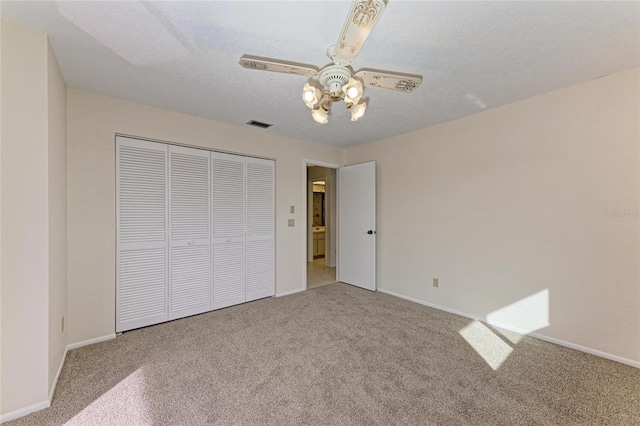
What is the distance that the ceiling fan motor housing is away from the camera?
162 centimetres

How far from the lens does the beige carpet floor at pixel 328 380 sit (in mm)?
1598

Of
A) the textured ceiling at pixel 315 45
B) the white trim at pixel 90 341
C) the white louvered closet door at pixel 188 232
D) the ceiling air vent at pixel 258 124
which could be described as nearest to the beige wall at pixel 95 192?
the white trim at pixel 90 341

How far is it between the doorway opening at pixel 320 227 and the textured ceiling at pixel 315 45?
335 cm

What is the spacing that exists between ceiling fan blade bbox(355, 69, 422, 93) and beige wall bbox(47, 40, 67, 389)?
6.79 feet

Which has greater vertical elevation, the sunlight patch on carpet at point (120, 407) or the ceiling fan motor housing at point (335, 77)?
the ceiling fan motor housing at point (335, 77)

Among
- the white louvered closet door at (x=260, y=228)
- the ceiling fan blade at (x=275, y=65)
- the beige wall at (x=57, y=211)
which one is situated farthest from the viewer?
the white louvered closet door at (x=260, y=228)

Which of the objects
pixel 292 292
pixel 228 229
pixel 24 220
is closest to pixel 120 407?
pixel 24 220

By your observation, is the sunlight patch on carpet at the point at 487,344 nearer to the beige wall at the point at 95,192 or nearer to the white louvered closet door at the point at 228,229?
the white louvered closet door at the point at 228,229

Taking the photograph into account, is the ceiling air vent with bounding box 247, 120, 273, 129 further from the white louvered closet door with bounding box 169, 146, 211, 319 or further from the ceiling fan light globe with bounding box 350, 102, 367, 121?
the ceiling fan light globe with bounding box 350, 102, 367, 121

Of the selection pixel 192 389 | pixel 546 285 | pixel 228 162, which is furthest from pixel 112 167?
pixel 546 285

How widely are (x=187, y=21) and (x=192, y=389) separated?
93.9 inches

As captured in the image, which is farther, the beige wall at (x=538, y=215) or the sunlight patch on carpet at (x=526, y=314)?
the sunlight patch on carpet at (x=526, y=314)

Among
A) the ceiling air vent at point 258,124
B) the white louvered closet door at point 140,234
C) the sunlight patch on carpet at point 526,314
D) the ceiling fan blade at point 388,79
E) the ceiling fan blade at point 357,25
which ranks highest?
the ceiling air vent at point 258,124

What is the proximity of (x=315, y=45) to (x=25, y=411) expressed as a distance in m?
2.91
